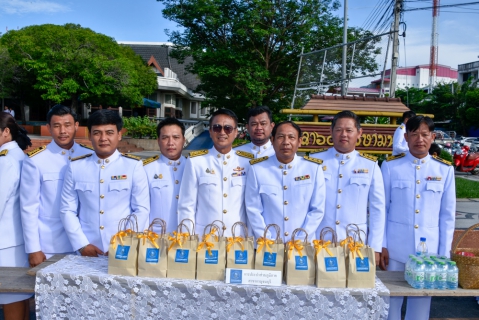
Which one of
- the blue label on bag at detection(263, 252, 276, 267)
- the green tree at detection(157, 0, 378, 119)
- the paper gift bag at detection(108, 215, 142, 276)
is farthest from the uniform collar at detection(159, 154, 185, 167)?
the green tree at detection(157, 0, 378, 119)

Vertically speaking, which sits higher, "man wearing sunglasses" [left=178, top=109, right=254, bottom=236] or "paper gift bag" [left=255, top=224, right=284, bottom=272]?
"man wearing sunglasses" [left=178, top=109, right=254, bottom=236]

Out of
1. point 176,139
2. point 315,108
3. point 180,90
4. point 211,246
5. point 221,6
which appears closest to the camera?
point 211,246

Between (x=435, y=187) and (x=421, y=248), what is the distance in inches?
18.9

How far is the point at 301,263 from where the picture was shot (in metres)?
2.45

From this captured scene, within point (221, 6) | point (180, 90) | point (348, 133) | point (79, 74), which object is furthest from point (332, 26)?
point (180, 90)

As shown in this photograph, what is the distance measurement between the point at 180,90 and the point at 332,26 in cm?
1894

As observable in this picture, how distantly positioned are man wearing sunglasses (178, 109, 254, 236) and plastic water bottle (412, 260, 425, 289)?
126 cm

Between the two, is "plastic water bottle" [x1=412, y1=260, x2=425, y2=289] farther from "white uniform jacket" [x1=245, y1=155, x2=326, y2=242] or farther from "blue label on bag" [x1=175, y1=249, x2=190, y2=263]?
"blue label on bag" [x1=175, y1=249, x2=190, y2=263]

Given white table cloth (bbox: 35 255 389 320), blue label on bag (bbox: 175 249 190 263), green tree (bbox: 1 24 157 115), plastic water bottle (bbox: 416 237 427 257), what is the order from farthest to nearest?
green tree (bbox: 1 24 157 115)
plastic water bottle (bbox: 416 237 427 257)
blue label on bag (bbox: 175 249 190 263)
white table cloth (bbox: 35 255 389 320)

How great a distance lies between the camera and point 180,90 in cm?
3406

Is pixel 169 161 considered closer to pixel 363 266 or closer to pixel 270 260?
pixel 270 260

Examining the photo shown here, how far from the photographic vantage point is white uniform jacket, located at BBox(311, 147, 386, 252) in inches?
122

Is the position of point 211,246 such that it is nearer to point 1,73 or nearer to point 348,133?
point 348,133

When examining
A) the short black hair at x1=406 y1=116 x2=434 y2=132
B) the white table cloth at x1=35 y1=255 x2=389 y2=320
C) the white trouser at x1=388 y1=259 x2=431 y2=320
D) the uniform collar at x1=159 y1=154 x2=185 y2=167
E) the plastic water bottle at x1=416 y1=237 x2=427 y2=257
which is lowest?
the white trouser at x1=388 y1=259 x2=431 y2=320
